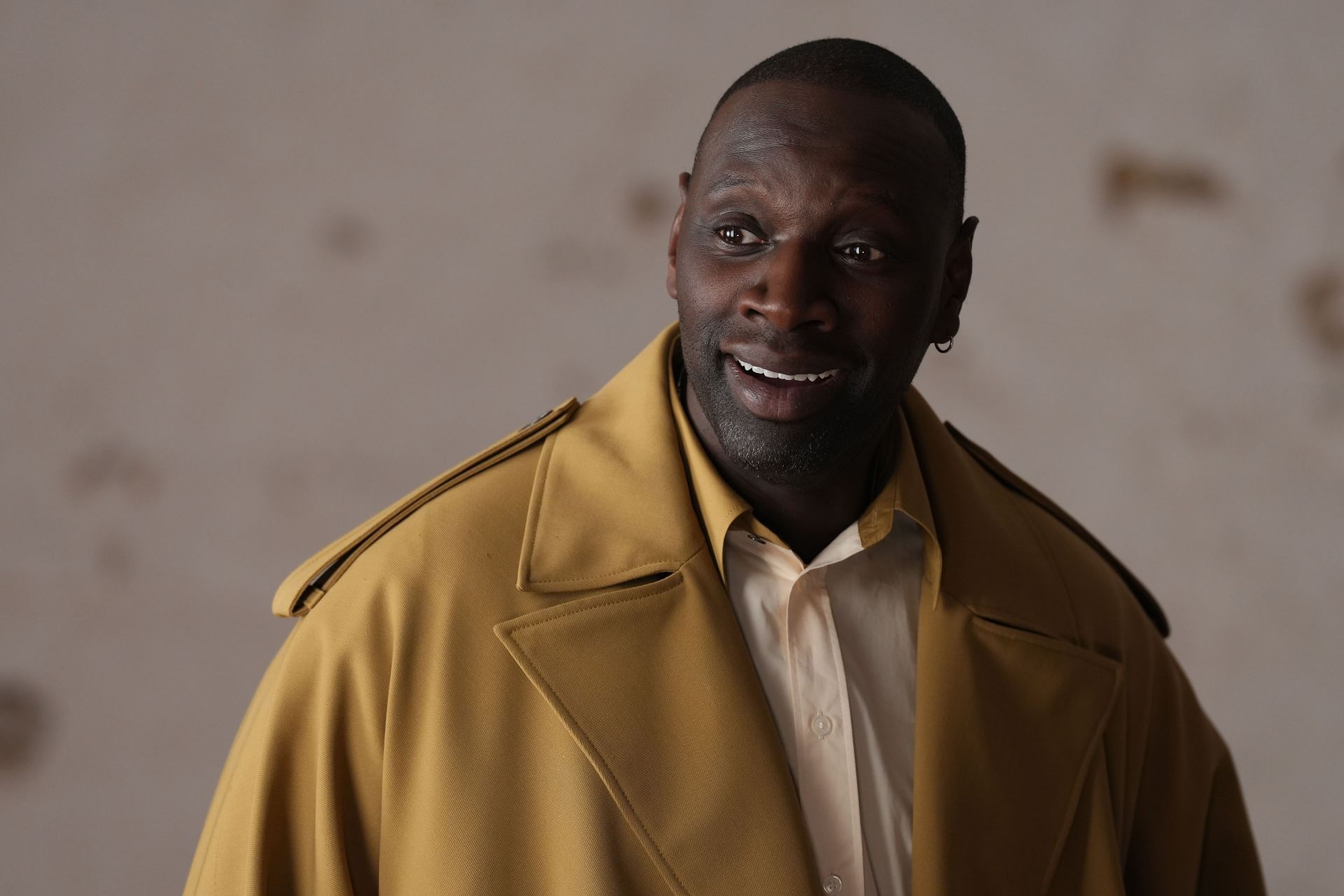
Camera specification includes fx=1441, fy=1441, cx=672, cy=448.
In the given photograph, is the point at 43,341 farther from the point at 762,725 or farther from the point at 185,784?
the point at 762,725

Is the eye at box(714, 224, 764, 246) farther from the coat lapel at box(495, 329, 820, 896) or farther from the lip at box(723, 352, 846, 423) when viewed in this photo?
the coat lapel at box(495, 329, 820, 896)

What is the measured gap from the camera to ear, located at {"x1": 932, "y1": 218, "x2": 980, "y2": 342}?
156 cm

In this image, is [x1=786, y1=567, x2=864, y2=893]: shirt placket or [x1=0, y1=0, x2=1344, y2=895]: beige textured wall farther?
[x1=0, y1=0, x2=1344, y2=895]: beige textured wall

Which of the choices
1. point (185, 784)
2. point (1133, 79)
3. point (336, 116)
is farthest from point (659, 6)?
point (185, 784)

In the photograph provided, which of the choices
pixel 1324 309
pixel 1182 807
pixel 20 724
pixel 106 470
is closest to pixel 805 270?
pixel 1182 807

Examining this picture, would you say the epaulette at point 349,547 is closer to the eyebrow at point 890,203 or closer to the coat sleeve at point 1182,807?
the eyebrow at point 890,203

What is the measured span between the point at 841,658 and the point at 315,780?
51cm

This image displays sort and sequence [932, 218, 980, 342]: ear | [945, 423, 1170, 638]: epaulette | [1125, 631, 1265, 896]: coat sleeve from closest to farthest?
[932, 218, 980, 342]: ear
[1125, 631, 1265, 896]: coat sleeve
[945, 423, 1170, 638]: epaulette

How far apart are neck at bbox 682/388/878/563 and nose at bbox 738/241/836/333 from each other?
0.55 feet

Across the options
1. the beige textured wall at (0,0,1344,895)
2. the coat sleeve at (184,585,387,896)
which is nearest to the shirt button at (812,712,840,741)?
the coat sleeve at (184,585,387,896)

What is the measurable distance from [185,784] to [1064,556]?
1598 millimetres

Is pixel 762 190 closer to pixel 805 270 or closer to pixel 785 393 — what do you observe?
pixel 805 270

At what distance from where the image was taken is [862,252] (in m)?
1.40

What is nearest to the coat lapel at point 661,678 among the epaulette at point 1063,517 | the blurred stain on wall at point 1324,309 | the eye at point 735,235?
the eye at point 735,235
